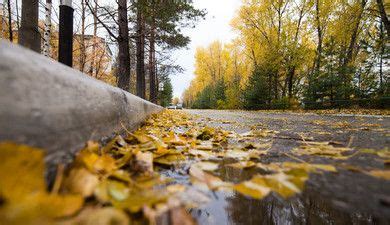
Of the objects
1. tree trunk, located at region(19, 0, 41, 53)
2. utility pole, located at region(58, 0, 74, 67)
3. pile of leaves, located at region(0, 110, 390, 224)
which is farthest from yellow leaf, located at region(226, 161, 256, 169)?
tree trunk, located at region(19, 0, 41, 53)

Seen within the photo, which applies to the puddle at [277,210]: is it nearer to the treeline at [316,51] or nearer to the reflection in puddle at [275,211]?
the reflection in puddle at [275,211]

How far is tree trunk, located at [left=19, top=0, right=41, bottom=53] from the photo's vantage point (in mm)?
5871

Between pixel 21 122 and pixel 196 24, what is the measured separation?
1093 cm

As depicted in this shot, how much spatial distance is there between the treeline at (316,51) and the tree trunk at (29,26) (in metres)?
12.0

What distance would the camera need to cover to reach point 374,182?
0.87 metres

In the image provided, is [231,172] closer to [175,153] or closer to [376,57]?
[175,153]

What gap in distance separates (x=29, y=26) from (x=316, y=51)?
1680 centimetres

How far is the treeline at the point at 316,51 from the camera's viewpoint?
13961 millimetres

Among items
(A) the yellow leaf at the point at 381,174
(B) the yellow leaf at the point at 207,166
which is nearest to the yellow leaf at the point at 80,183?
(B) the yellow leaf at the point at 207,166

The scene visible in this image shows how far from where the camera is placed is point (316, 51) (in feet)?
57.3

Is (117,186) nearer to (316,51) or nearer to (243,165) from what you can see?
(243,165)

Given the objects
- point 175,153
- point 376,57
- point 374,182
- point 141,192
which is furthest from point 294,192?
point 376,57

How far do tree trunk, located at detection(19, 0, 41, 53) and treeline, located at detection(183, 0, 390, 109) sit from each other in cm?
1198

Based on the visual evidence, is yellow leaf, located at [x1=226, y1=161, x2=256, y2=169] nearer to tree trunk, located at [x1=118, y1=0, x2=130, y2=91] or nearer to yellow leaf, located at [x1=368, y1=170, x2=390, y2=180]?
yellow leaf, located at [x1=368, y1=170, x2=390, y2=180]
